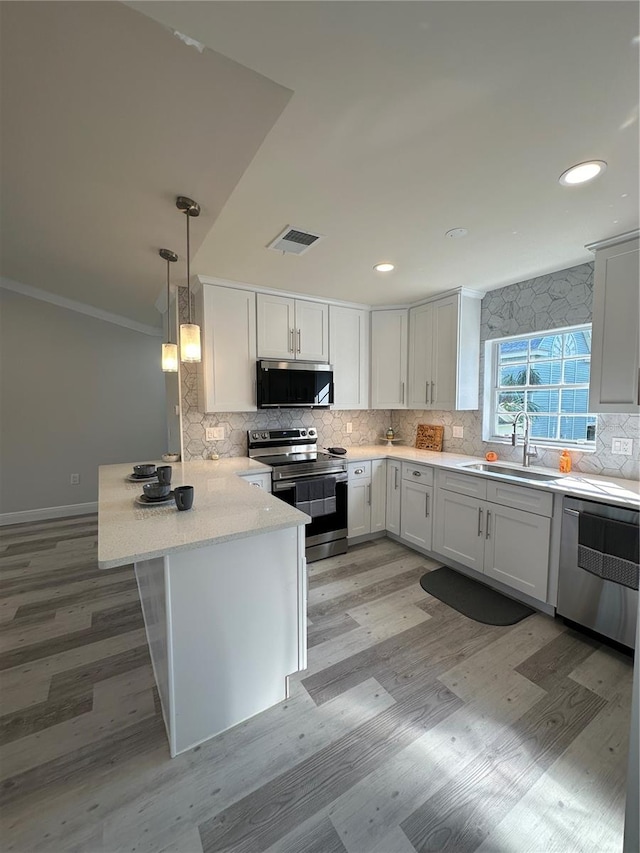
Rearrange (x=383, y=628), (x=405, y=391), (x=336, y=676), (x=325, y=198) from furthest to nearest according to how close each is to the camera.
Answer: (x=405, y=391), (x=383, y=628), (x=336, y=676), (x=325, y=198)

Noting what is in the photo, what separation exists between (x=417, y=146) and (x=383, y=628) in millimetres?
2516

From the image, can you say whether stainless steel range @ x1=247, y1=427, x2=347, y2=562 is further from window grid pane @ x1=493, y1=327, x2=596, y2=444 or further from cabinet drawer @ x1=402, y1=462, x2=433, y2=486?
window grid pane @ x1=493, y1=327, x2=596, y2=444

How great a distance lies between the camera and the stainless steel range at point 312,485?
9.45ft

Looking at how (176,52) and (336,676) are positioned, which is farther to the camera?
(336,676)

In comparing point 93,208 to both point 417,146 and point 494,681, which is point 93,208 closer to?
point 417,146

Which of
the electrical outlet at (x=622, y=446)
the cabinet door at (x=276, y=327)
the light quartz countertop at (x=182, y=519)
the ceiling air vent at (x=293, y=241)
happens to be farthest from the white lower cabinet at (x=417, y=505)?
the ceiling air vent at (x=293, y=241)

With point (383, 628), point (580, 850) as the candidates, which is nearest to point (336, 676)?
point (383, 628)

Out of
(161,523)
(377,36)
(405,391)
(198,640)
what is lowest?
(198,640)

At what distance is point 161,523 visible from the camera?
1.49 meters

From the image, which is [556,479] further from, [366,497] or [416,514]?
[366,497]

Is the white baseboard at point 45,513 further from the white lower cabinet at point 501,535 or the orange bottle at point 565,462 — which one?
the orange bottle at point 565,462

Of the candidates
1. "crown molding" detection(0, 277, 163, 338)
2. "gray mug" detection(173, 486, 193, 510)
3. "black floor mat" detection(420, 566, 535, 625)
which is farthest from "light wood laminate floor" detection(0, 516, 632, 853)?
"crown molding" detection(0, 277, 163, 338)

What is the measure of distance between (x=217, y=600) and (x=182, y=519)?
14.8 inches

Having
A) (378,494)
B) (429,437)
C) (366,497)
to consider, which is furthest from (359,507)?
(429,437)
